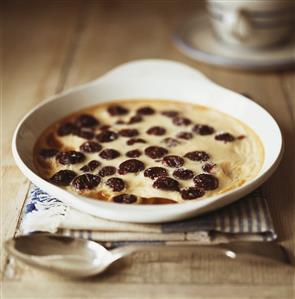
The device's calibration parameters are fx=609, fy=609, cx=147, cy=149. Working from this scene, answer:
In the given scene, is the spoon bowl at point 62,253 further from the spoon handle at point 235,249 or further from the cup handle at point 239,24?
the cup handle at point 239,24

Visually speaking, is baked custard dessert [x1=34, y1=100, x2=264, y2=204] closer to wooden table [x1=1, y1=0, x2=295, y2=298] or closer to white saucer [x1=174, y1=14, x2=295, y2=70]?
wooden table [x1=1, y1=0, x2=295, y2=298]

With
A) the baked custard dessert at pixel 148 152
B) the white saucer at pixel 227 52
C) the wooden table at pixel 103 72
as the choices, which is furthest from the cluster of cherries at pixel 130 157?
the white saucer at pixel 227 52

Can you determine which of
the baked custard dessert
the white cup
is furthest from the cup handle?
the baked custard dessert

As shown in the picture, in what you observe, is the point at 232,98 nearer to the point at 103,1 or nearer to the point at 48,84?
the point at 48,84

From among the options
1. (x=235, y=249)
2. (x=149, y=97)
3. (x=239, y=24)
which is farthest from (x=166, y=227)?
(x=239, y=24)

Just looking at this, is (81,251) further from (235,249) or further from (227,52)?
(227,52)
